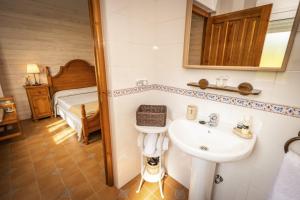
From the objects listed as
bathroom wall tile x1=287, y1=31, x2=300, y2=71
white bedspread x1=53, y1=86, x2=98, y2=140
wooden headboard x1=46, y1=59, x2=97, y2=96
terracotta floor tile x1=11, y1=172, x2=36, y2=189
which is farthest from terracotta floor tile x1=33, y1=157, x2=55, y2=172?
bathroom wall tile x1=287, y1=31, x2=300, y2=71

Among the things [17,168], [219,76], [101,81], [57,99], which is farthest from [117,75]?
[57,99]

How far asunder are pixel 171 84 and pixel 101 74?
0.69 metres

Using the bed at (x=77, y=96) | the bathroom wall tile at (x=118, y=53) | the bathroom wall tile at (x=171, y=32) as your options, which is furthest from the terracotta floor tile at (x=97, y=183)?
the bathroom wall tile at (x=171, y=32)

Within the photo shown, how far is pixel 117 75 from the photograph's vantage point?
1.23m

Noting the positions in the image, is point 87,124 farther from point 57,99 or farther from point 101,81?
point 57,99

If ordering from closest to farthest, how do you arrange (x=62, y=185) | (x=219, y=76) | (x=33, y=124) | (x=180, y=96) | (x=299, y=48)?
(x=299, y=48), (x=219, y=76), (x=180, y=96), (x=62, y=185), (x=33, y=124)

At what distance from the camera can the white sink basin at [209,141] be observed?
0.81 metres

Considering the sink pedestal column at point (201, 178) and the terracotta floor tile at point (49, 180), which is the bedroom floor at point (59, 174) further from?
the sink pedestal column at point (201, 178)

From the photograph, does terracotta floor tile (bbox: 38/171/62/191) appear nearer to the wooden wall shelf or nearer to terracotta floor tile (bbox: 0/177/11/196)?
terracotta floor tile (bbox: 0/177/11/196)

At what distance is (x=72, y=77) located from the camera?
11.9 ft

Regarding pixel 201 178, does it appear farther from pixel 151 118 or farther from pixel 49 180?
pixel 49 180

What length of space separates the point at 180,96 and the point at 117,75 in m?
0.64

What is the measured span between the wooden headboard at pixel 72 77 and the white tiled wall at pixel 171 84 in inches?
114

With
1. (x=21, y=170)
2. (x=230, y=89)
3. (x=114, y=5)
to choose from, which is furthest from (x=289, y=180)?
(x=21, y=170)
